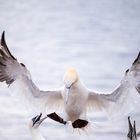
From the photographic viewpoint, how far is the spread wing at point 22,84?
1711mm

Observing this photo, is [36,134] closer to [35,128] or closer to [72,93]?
[35,128]

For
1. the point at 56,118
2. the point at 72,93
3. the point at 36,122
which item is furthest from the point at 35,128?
the point at 72,93

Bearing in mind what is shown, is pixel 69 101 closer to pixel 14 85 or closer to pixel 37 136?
pixel 14 85

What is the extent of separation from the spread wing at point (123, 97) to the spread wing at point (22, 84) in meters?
0.13

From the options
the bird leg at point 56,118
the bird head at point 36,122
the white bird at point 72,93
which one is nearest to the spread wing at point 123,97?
the white bird at point 72,93

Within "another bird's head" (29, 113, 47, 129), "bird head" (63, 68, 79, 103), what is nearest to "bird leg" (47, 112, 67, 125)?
"bird head" (63, 68, 79, 103)

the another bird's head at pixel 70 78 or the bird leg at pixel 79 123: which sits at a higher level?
the another bird's head at pixel 70 78

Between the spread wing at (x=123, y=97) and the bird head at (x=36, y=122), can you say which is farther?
the bird head at (x=36, y=122)

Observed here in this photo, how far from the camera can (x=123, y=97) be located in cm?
177

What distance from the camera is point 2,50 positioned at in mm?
1668

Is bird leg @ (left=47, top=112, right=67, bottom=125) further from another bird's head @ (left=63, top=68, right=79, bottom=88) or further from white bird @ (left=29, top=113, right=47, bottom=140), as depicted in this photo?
white bird @ (left=29, top=113, right=47, bottom=140)

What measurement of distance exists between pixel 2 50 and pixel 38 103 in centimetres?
29

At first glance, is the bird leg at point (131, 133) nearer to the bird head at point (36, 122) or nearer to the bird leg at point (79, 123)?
the bird leg at point (79, 123)

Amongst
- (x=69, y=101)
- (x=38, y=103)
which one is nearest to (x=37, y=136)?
(x=38, y=103)
